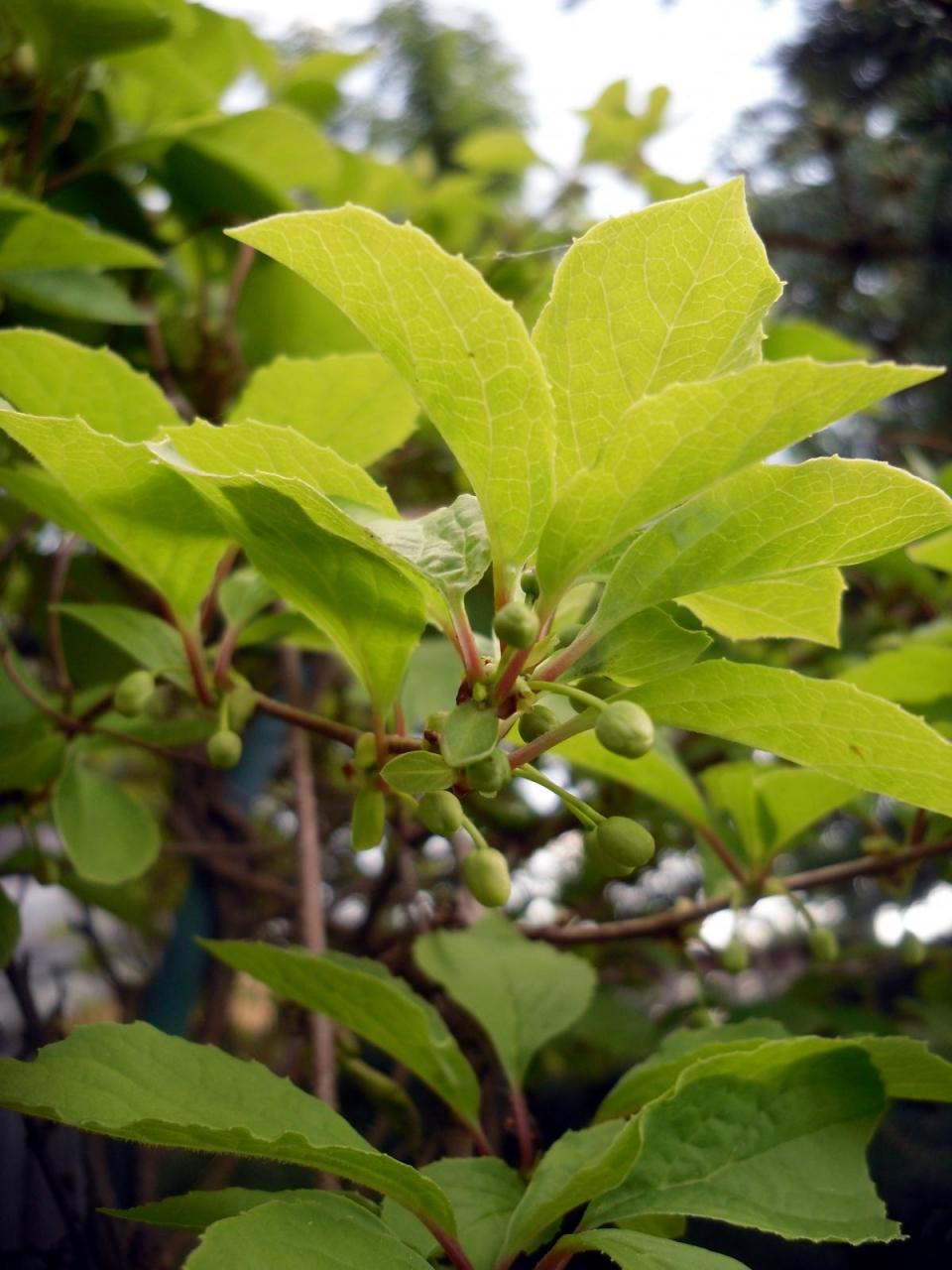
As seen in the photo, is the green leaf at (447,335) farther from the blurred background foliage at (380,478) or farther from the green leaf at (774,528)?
the blurred background foliage at (380,478)

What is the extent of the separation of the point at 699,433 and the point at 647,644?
0.13 meters

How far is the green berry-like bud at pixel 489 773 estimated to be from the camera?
20.9 inches

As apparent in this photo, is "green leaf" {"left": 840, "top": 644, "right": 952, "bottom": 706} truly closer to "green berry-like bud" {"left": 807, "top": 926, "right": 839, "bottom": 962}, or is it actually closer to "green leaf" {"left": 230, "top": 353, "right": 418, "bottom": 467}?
"green berry-like bud" {"left": 807, "top": 926, "right": 839, "bottom": 962}

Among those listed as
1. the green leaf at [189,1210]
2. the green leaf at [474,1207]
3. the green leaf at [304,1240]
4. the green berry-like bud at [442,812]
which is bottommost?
the green leaf at [474,1207]

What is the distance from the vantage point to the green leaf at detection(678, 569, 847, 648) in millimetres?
652

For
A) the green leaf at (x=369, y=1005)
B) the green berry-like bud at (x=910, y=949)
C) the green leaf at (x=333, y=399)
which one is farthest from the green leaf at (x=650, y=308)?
the green berry-like bud at (x=910, y=949)

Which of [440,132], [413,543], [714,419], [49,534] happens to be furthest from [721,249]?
[440,132]

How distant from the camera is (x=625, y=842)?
55 centimetres

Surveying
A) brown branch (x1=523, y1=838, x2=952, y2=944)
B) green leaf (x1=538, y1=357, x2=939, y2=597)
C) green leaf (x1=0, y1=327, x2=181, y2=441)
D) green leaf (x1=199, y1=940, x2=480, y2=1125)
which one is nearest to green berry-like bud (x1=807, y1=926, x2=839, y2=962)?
brown branch (x1=523, y1=838, x2=952, y2=944)

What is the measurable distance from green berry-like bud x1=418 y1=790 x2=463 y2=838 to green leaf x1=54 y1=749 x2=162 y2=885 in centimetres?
47

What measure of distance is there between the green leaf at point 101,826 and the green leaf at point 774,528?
579 millimetres

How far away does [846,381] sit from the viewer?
18.2 inches

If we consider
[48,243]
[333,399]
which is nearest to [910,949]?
[333,399]

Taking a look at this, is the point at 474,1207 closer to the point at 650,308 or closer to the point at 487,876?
the point at 487,876
